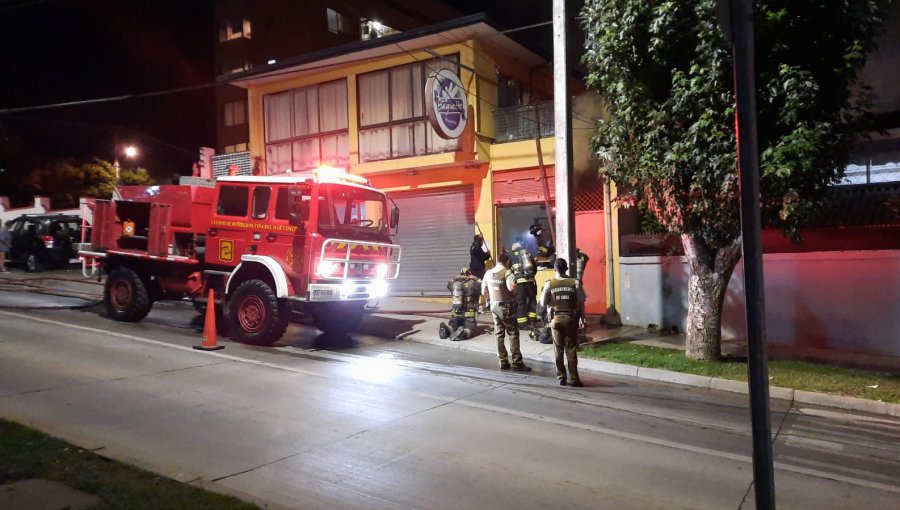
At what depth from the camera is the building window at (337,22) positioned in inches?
1538

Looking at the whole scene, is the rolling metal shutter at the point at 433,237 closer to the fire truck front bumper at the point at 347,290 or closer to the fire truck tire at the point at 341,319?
the fire truck tire at the point at 341,319

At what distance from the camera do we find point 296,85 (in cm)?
1834

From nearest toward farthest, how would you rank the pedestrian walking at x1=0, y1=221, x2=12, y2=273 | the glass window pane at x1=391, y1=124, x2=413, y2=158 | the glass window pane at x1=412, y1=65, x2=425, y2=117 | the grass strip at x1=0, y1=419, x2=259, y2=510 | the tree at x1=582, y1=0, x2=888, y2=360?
the grass strip at x1=0, y1=419, x2=259, y2=510 < the tree at x1=582, y1=0, x2=888, y2=360 < the glass window pane at x1=412, y1=65, x2=425, y2=117 < the glass window pane at x1=391, y1=124, x2=413, y2=158 < the pedestrian walking at x1=0, y1=221, x2=12, y2=273

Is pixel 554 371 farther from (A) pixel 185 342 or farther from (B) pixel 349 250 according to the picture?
(A) pixel 185 342

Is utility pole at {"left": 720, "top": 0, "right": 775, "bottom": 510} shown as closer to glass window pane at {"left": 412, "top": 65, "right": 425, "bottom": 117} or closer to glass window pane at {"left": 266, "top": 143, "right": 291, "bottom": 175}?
glass window pane at {"left": 412, "top": 65, "right": 425, "bottom": 117}

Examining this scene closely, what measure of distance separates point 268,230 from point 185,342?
2284mm

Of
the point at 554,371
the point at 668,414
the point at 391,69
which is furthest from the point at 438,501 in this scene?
the point at 391,69

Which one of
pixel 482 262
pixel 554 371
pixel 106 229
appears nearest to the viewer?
pixel 554 371

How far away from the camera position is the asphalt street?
453 cm

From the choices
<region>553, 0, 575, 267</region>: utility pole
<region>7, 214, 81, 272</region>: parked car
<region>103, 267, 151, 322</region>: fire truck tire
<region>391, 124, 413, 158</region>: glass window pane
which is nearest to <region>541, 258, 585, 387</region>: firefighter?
<region>553, 0, 575, 267</region>: utility pole

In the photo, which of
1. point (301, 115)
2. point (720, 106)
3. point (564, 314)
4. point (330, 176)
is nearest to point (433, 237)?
point (301, 115)

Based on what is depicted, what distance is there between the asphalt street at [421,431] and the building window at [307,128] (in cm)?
941

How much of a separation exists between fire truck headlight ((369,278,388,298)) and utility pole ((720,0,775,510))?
807 centimetres

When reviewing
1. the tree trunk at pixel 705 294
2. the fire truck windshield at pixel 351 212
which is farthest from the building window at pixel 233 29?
the tree trunk at pixel 705 294
